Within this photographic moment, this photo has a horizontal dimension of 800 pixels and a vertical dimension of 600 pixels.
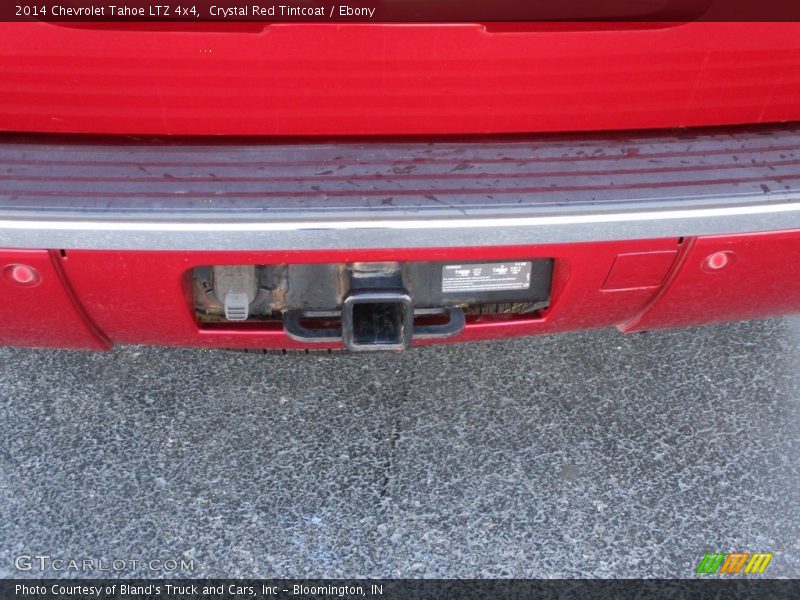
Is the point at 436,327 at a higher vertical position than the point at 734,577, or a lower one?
higher

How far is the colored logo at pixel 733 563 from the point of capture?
1.91 meters

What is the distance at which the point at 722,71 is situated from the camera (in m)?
1.52

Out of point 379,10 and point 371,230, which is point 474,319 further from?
point 379,10

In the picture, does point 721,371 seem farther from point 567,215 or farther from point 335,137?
point 335,137

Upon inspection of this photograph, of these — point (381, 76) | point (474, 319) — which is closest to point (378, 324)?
point (474, 319)

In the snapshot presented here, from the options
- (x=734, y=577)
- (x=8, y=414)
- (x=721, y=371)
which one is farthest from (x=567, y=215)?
(x=8, y=414)

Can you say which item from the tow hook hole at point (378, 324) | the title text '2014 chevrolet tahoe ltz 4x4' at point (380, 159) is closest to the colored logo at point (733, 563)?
the title text '2014 chevrolet tahoe ltz 4x4' at point (380, 159)

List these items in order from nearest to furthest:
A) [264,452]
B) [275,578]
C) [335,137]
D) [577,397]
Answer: [335,137] → [275,578] → [264,452] → [577,397]

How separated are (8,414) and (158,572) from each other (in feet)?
2.35

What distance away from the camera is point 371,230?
56.5 inches

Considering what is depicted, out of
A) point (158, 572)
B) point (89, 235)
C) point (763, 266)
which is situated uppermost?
point (89, 235)

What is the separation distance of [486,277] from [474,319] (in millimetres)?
168

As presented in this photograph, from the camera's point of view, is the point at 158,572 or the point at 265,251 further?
the point at 158,572

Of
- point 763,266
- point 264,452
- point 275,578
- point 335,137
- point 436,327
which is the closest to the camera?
point 335,137
